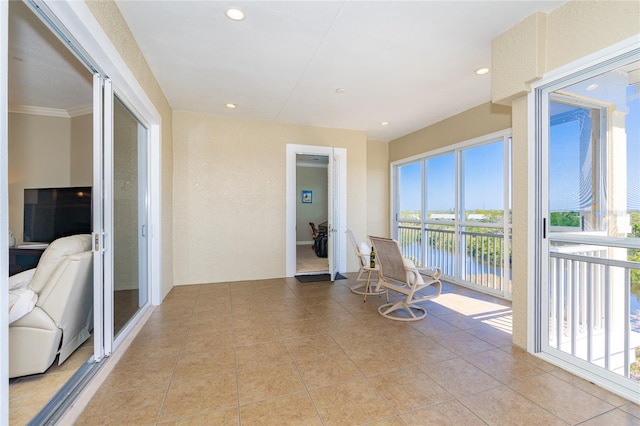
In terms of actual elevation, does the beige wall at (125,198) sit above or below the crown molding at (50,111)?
below

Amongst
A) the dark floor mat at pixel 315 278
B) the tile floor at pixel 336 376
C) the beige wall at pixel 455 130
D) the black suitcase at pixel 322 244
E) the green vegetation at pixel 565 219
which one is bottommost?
the tile floor at pixel 336 376

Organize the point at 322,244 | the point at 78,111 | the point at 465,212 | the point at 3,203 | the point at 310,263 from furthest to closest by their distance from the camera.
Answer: the point at 322,244 < the point at 310,263 < the point at 465,212 < the point at 78,111 < the point at 3,203

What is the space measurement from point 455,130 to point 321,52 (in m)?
2.85

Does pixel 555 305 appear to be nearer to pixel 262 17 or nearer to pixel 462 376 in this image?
pixel 462 376

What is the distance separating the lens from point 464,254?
4.61 metres

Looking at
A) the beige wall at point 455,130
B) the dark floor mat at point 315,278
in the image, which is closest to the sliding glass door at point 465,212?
the beige wall at point 455,130

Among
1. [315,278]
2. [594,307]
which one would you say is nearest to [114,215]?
[315,278]

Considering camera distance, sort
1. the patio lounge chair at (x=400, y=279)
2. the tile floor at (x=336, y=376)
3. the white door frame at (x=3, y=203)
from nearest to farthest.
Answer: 1. the white door frame at (x=3, y=203)
2. the tile floor at (x=336, y=376)
3. the patio lounge chair at (x=400, y=279)

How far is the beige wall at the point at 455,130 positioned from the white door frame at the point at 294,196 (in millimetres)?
1388

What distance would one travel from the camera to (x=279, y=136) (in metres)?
4.93

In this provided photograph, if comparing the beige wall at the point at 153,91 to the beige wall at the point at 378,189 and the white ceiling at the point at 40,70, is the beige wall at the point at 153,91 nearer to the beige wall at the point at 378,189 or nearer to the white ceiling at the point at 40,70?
the white ceiling at the point at 40,70

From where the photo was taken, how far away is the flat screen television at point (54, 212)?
10.4 ft

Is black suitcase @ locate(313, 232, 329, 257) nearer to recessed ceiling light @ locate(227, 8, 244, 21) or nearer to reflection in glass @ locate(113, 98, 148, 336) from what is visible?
reflection in glass @ locate(113, 98, 148, 336)

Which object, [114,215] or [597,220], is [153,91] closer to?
[114,215]
